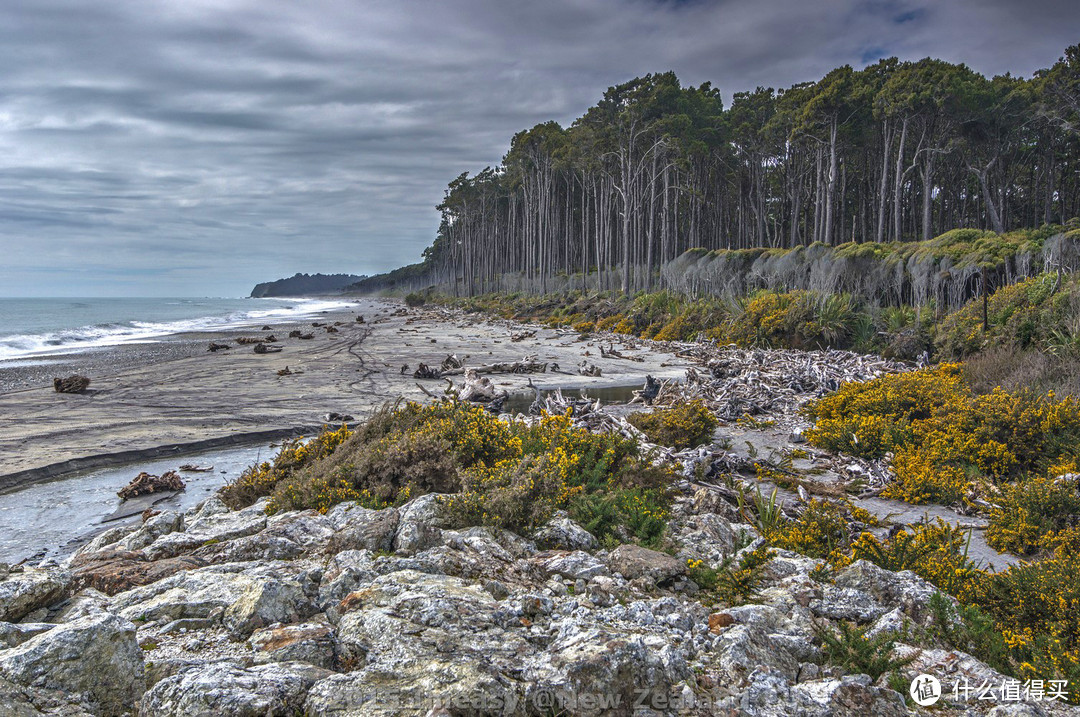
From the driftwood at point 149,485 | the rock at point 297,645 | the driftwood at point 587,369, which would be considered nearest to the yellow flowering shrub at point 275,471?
the driftwood at point 149,485

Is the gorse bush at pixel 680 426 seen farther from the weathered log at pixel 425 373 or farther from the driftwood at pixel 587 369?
the weathered log at pixel 425 373

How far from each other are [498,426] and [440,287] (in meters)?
92.2

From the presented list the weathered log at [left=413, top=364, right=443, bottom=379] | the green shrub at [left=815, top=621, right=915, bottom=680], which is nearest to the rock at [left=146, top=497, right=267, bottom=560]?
the green shrub at [left=815, top=621, right=915, bottom=680]

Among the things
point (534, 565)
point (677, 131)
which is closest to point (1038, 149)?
point (677, 131)

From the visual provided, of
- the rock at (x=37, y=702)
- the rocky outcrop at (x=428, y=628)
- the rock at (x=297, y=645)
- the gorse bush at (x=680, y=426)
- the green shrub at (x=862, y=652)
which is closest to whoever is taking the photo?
the rock at (x=37, y=702)

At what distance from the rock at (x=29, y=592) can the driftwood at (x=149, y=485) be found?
3611mm

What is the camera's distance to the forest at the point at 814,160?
3272cm

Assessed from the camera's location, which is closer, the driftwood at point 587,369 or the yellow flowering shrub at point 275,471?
the yellow flowering shrub at point 275,471

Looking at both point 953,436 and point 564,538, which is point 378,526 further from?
point 953,436

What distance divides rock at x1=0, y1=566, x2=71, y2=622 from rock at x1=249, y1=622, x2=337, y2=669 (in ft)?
4.23

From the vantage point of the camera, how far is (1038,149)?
124 ft

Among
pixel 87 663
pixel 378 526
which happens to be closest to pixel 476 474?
pixel 378 526

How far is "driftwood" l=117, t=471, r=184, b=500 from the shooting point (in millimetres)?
6699

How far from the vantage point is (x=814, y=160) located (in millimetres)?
45594
